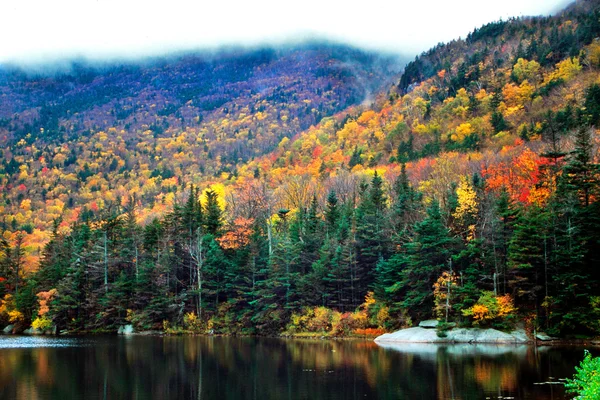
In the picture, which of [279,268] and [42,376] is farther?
[279,268]

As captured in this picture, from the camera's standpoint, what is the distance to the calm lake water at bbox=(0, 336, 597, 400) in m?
33.7

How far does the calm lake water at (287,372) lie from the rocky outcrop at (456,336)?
9.55 feet

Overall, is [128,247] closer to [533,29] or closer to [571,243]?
[571,243]

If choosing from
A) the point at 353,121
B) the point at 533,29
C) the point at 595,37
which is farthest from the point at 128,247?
the point at 533,29

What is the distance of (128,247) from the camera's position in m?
91.6

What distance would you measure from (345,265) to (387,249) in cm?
560

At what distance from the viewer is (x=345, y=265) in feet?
238

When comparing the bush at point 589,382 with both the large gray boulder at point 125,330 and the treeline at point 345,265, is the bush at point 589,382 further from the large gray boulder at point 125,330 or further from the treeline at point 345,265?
the large gray boulder at point 125,330

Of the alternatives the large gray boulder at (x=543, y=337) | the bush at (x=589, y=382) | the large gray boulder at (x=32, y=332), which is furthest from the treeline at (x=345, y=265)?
the bush at (x=589, y=382)

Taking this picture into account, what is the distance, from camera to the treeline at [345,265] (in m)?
59.1

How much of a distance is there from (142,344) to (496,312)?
37.2 m

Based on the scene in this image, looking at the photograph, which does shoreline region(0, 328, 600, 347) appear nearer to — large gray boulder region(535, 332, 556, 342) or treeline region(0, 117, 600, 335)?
large gray boulder region(535, 332, 556, 342)

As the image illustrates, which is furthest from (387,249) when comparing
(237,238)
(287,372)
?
(287,372)

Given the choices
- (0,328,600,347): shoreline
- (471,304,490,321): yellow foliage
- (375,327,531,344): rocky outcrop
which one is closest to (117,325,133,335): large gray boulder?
(0,328,600,347): shoreline
